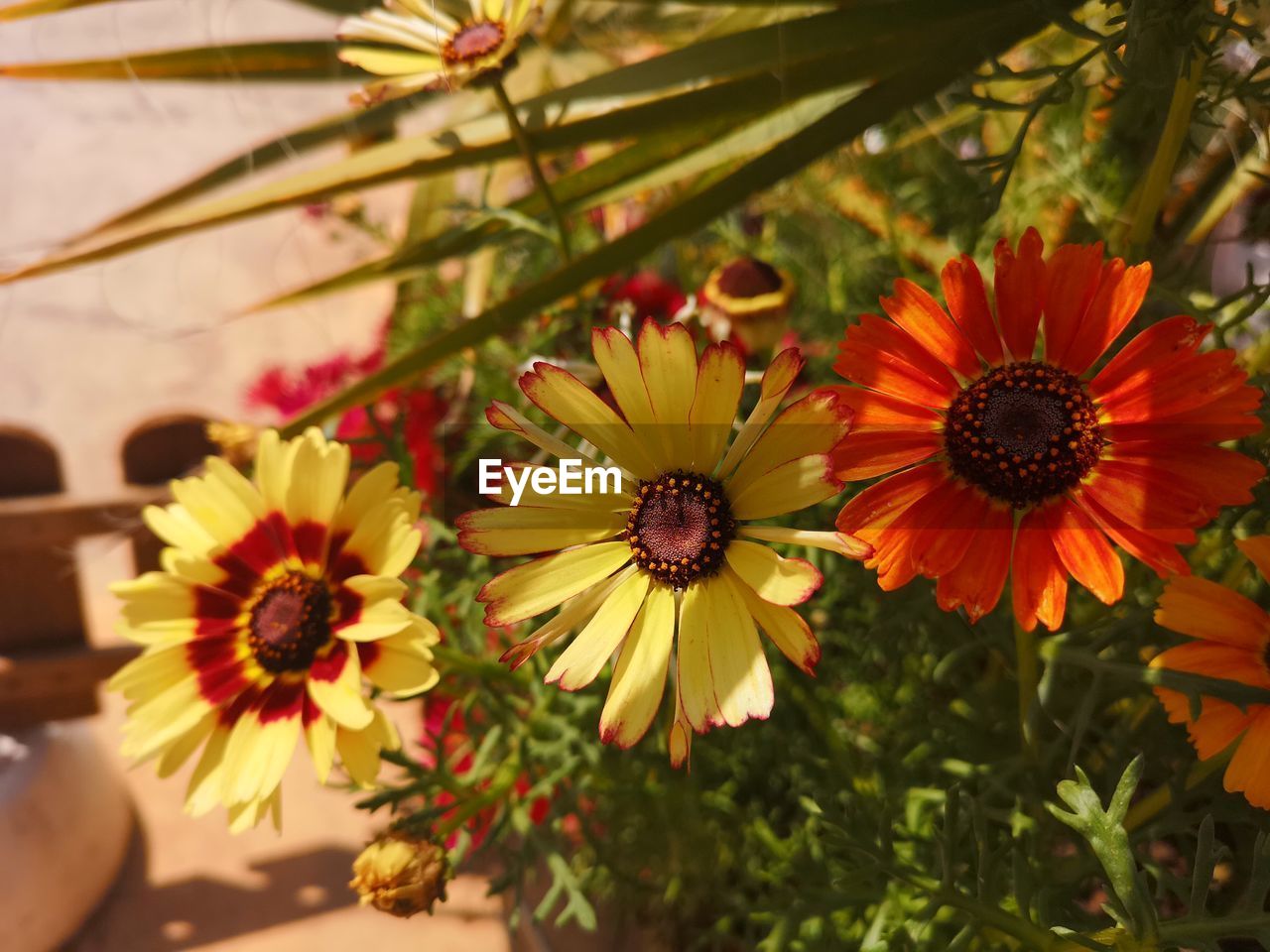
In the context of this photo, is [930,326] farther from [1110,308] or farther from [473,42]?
[473,42]

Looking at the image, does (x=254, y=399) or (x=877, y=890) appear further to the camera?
(x=254, y=399)

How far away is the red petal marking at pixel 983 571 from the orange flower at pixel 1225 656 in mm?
61

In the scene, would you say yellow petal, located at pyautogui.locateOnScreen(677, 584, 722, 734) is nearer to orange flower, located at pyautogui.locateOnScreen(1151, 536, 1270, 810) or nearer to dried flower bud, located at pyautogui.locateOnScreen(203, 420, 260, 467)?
orange flower, located at pyautogui.locateOnScreen(1151, 536, 1270, 810)

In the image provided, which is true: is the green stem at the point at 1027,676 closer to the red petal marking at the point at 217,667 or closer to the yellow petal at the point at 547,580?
the yellow petal at the point at 547,580

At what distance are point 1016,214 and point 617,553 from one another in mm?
474

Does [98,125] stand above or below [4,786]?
above

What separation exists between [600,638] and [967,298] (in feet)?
0.53

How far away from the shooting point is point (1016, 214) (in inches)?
24.6

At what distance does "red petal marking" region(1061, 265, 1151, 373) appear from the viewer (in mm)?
267

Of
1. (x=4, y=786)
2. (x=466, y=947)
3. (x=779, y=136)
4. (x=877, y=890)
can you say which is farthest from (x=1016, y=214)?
(x=4, y=786)

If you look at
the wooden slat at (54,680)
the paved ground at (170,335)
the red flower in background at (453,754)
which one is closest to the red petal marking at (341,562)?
the red flower in background at (453,754)

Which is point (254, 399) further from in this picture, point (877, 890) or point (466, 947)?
point (877, 890)

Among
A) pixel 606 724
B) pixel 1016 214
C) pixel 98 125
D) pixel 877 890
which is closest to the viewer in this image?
pixel 606 724

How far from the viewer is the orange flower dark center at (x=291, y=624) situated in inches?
14.6
